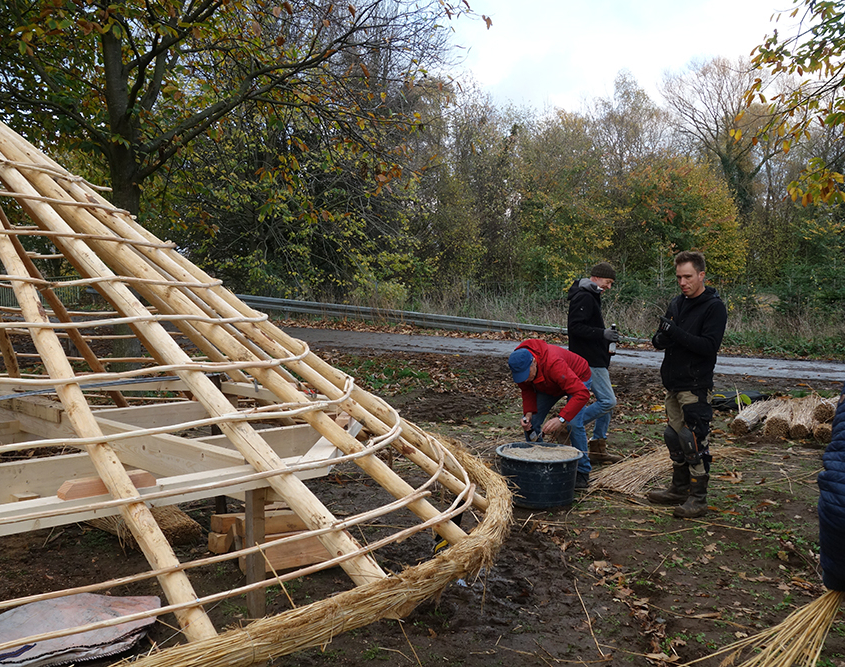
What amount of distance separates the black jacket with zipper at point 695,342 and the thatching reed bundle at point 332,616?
6.65 ft

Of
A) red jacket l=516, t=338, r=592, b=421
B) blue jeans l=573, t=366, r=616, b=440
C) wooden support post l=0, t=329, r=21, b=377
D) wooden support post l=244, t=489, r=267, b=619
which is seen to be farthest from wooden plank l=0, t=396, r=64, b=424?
blue jeans l=573, t=366, r=616, b=440

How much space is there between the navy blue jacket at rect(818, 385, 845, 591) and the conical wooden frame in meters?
1.08

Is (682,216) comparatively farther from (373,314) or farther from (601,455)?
(601,455)

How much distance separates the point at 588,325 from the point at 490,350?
6089 mm

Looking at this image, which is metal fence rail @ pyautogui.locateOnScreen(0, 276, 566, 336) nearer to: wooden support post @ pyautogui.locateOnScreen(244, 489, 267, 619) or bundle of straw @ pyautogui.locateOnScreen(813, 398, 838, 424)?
bundle of straw @ pyautogui.locateOnScreen(813, 398, 838, 424)

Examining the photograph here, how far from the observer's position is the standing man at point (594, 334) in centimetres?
473

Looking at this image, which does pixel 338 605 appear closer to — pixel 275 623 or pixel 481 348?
pixel 275 623

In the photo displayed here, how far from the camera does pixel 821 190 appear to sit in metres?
5.25

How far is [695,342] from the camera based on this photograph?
3.81 m

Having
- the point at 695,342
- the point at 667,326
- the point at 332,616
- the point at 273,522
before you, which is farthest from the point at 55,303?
the point at 695,342

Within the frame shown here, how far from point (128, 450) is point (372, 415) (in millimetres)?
1138

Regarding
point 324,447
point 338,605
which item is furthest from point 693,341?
point 338,605

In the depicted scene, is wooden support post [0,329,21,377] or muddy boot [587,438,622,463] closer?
wooden support post [0,329,21,377]

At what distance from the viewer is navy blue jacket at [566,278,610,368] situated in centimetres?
473
